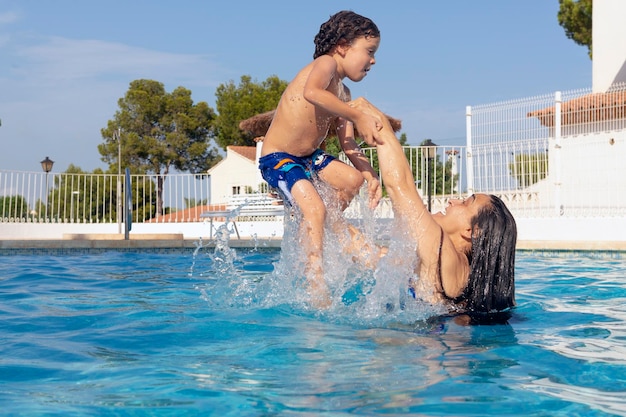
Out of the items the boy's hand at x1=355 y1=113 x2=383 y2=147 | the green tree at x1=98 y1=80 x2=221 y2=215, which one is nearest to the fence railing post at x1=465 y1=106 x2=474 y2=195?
the boy's hand at x1=355 y1=113 x2=383 y2=147

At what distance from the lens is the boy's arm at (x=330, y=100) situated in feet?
11.9

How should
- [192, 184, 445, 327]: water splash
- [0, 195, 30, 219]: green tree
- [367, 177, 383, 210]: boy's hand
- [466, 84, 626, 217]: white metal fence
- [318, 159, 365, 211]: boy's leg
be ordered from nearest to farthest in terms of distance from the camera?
1. [192, 184, 445, 327]: water splash
2. [367, 177, 383, 210]: boy's hand
3. [318, 159, 365, 211]: boy's leg
4. [466, 84, 626, 217]: white metal fence
5. [0, 195, 30, 219]: green tree

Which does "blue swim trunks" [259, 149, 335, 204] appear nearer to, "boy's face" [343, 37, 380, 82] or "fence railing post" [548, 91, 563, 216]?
"boy's face" [343, 37, 380, 82]

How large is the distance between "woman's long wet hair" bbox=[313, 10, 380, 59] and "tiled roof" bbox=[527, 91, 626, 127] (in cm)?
1193

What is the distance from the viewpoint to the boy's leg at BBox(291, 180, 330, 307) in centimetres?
437

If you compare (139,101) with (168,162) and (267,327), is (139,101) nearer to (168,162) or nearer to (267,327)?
(168,162)

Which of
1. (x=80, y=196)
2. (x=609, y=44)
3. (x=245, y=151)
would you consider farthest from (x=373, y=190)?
(x=245, y=151)

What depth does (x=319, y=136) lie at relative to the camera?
185 inches

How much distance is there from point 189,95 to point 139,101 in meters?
3.97

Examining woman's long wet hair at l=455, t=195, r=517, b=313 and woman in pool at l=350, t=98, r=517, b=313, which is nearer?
woman in pool at l=350, t=98, r=517, b=313

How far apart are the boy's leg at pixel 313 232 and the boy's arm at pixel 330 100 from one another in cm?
61

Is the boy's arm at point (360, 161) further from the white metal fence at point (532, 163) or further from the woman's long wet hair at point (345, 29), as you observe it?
the white metal fence at point (532, 163)

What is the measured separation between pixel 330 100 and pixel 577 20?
103 ft

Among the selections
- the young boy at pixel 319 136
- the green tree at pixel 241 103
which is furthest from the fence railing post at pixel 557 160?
the green tree at pixel 241 103
